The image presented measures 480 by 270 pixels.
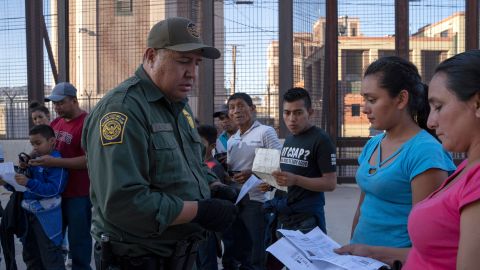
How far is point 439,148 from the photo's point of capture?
223 centimetres

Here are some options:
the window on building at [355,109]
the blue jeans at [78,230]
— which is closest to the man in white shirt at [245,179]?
the blue jeans at [78,230]

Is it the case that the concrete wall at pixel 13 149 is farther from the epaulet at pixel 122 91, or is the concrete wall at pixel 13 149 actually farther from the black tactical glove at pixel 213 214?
the black tactical glove at pixel 213 214

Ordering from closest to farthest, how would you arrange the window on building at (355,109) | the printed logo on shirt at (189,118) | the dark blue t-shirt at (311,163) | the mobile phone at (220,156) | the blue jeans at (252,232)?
the printed logo on shirt at (189,118) < the dark blue t-shirt at (311,163) < the blue jeans at (252,232) < the mobile phone at (220,156) < the window on building at (355,109)

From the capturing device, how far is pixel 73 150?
4914 mm

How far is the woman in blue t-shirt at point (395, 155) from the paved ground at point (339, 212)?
4220 millimetres

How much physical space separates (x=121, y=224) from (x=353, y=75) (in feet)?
27.0

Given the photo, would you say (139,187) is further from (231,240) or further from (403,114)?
(231,240)

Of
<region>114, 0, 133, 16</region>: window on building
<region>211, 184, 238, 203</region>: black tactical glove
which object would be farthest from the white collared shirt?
<region>114, 0, 133, 16</region>: window on building

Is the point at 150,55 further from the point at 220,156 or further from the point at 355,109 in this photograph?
the point at 355,109

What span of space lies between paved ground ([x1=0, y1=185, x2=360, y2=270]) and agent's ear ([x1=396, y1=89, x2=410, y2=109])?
4360 millimetres

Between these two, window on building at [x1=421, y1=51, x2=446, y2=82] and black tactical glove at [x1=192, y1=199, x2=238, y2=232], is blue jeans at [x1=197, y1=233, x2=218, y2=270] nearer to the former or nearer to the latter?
black tactical glove at [x1=192, y1=199, x2=238, y2=232]

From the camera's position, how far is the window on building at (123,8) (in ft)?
32.9

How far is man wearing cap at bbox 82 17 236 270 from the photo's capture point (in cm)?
217

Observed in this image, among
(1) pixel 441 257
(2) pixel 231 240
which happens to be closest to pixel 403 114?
(1) pixel 441 257
